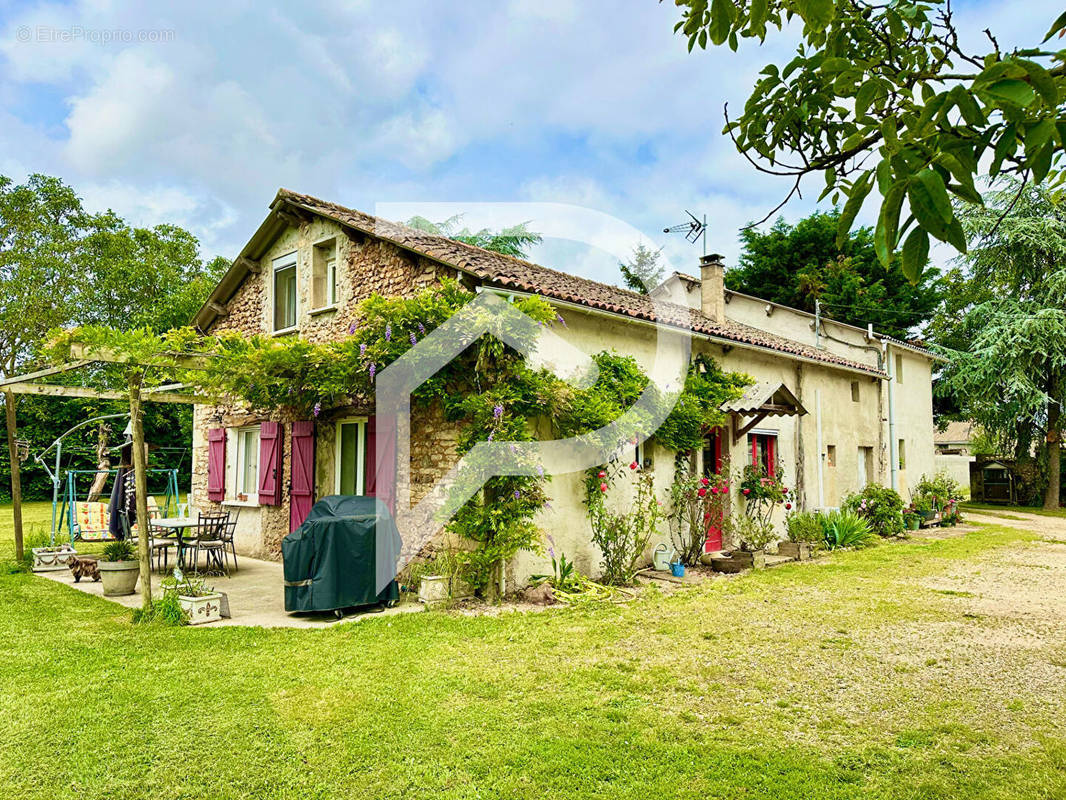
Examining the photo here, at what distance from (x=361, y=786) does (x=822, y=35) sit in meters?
4.33

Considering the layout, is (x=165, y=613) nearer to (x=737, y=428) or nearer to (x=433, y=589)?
(x=433, y=589)

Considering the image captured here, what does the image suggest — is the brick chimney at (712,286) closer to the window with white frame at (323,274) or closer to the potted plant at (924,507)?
the potted plant at (924,507)

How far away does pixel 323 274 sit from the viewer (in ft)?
36.1

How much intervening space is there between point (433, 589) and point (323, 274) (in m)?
5.90

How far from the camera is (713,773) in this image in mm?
3598

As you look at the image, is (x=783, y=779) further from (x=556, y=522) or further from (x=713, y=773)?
(x=556, y=522)

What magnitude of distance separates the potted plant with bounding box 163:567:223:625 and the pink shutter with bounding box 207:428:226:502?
5257 mm

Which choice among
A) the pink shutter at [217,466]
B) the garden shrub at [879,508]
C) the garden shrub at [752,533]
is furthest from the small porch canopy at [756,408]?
the pink shutter at [217,466]

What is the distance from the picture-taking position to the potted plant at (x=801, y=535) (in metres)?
11.3

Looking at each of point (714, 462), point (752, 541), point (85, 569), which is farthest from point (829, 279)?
point (85, 569)

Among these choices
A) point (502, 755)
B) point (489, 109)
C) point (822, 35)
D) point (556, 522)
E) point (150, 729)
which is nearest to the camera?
point (822, 35)

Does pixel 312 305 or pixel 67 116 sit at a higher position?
pixel 67 116

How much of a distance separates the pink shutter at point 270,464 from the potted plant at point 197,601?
12.1 ft

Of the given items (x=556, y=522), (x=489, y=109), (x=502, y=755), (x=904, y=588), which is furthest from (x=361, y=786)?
(x=904, y=588)
